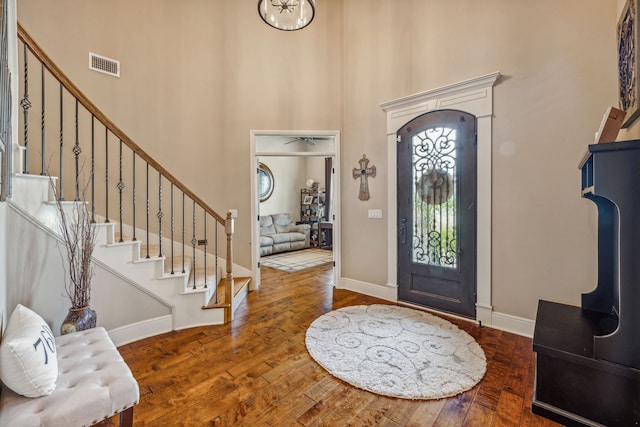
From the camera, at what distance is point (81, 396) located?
1.27 m

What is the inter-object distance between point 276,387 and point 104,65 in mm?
4182

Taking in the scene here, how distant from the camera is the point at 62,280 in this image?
2.25 meters

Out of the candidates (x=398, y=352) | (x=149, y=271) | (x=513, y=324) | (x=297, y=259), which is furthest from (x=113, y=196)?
(x=513, y=324)

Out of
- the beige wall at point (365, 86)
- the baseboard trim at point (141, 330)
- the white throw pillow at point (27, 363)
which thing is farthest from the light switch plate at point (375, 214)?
the white throw pillow at point (27, 363)

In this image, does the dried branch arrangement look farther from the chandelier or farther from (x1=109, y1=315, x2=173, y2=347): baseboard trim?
the chandelier

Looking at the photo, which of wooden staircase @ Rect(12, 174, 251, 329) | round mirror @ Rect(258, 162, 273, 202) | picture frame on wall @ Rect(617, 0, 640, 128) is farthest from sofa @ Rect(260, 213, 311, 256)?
picture frame on wall @ Rect(617, 0, 640, 128)

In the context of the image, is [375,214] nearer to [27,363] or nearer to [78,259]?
[78,259]

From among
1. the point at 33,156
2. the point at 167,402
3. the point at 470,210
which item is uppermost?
the point at 33,156

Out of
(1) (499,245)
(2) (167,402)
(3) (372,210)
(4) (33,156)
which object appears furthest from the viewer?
(3) (372,210)

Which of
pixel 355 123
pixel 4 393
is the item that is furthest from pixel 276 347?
pixel 355 123

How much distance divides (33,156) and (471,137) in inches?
190

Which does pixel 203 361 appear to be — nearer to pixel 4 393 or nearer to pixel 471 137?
pixel 4 393

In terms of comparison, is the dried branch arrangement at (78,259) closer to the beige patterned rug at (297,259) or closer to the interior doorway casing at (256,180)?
the interior doorway casing at (256,180)

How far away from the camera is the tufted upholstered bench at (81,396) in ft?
3.83
